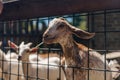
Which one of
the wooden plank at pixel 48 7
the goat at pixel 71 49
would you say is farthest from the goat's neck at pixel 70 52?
the wooden plank at pixel 48 7

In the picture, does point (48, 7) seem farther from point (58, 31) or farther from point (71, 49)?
point (71, 49)

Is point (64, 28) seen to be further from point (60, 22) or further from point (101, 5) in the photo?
point (101, 5)

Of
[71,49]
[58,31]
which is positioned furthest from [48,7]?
[71,49]

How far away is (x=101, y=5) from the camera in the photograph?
1.80m

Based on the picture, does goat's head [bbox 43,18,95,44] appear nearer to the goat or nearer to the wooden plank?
the goat

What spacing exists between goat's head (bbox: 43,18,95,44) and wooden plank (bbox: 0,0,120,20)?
102 millimetres

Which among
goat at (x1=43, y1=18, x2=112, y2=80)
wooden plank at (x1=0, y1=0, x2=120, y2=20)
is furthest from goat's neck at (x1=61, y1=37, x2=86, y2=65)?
wooden plank at (x1=0, y1=0, x2=120, y2=20)

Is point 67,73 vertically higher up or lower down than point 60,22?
lower down

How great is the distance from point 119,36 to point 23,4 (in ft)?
14.6

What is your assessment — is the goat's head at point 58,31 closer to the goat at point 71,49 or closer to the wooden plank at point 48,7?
the goat at point 71,49

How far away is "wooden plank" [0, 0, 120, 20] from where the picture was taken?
1.82 meters

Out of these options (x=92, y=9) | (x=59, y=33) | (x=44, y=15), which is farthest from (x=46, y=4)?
(x=92, y=9)

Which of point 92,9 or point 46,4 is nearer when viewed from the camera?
point 92,9

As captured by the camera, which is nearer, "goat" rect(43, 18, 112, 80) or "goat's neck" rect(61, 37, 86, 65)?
"goat" rect(43, 18, 112, 80)
